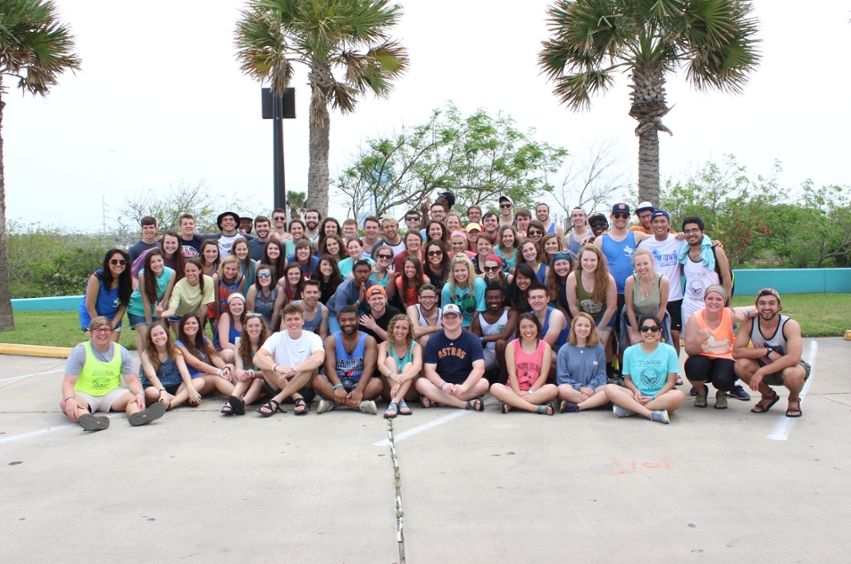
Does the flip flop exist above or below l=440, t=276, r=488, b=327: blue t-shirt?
below

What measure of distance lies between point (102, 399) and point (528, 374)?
4177mm

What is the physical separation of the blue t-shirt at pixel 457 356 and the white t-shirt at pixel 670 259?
2.22 metres

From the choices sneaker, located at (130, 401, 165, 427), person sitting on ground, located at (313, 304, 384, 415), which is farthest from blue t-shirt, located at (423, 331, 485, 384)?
sneaker, located at (130, 401, 165, 427)

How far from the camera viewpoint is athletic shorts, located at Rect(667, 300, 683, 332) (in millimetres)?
7570

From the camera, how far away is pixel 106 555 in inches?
140

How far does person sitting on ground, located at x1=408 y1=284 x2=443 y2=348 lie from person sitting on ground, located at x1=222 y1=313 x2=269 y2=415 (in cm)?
161

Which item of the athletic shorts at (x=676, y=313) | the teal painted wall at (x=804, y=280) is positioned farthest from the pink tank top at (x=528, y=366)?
the teal painted wall at (x=804, y=280)

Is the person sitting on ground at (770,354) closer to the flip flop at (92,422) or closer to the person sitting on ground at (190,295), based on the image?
the person sitting on ground at (190,295)

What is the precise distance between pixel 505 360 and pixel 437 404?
2.88 feet

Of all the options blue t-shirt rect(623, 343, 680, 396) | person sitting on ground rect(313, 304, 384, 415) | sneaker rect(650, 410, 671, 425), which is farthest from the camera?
person sitting on ground rect(313, 304, 384, 415)

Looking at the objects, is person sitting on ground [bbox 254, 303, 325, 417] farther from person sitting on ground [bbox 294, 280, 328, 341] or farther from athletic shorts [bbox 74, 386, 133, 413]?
athletic shorts [bbox 74, 386, 133, 413]

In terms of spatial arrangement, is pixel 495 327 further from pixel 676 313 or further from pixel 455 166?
pixel 455 166

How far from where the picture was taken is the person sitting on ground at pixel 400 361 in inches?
267

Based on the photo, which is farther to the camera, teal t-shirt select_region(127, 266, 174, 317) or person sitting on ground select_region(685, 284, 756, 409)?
teal t-shirt select_region(127, 266, 174, 317)
